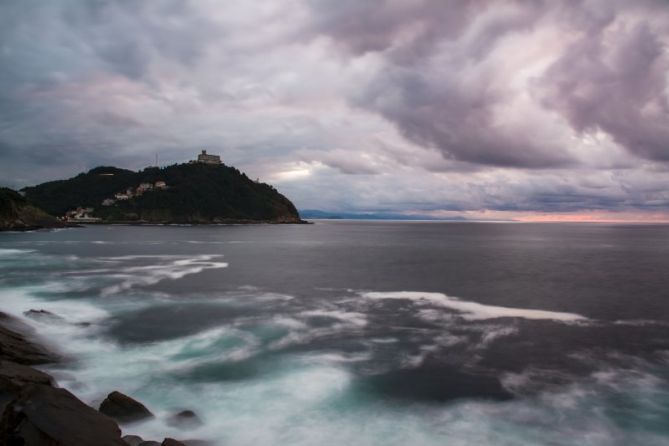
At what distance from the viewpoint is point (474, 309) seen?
27141 mm

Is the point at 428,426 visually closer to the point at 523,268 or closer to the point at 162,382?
the point at 162,382

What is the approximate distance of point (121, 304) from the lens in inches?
1085

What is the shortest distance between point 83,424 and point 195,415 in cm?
358

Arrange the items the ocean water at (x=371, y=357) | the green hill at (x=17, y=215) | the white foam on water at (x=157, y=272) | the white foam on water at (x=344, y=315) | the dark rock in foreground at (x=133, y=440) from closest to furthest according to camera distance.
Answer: the dark rock in foreground at (x=133, y=440), the ocean water at (x=371, y=357), the white foam on water at (x=344, y=315), the white foam on water at (x=157, y=272), the green hill at (x=17, y=215)

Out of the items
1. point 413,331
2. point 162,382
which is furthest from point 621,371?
point 162,382

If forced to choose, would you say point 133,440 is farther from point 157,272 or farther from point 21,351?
point 157,272

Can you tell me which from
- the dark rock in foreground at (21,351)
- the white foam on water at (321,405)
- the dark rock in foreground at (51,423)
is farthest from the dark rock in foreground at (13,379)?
the dark rock in foreground at (21,351)

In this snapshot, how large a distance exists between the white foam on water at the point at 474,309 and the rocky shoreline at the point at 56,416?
1844cm

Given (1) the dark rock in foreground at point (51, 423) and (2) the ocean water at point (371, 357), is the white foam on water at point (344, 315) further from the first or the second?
(1) the dark rock in foreground at point (51, 423)

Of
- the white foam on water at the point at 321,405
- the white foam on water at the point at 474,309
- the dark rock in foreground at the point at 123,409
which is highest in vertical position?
the dark rock in foreground at the point at 123,409

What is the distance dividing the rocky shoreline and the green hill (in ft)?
484

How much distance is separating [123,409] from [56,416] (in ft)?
9.44

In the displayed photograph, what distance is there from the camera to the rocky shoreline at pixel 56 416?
27.0 ft

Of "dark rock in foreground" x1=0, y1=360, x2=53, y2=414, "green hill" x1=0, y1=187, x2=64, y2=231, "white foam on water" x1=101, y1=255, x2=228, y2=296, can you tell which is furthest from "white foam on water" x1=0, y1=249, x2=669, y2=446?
"green hill" x1=0, y1=187, x2=64, y2=231
